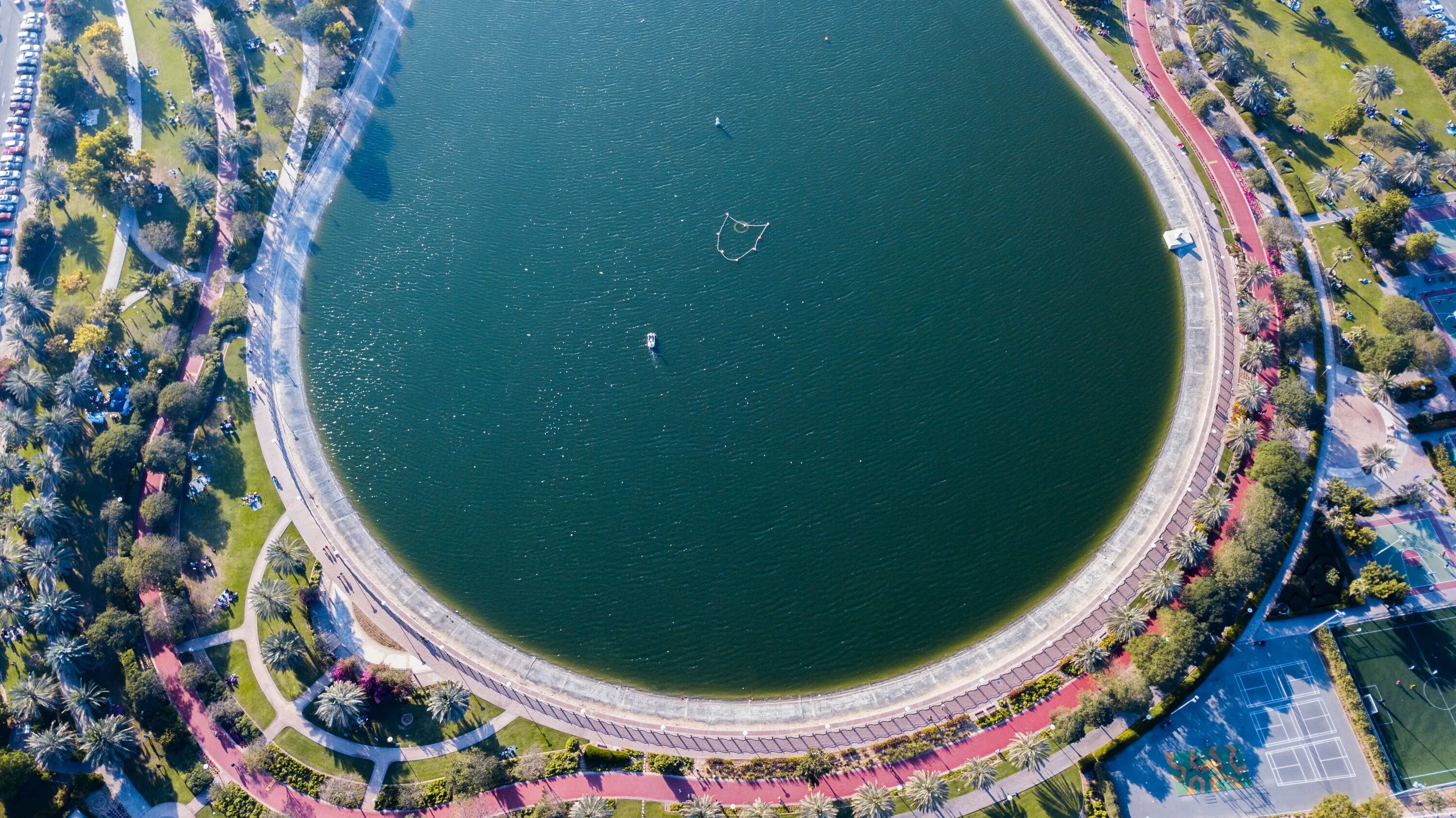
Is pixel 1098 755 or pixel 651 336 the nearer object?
pixel 1098 755

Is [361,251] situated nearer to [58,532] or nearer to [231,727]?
[58,532]

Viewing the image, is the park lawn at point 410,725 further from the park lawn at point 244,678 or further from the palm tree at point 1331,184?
the palm tree at point 1331,184

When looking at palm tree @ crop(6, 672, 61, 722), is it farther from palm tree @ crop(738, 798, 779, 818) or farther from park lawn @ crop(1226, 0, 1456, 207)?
park lawn @ crop(1226, 0, 1456, 207)

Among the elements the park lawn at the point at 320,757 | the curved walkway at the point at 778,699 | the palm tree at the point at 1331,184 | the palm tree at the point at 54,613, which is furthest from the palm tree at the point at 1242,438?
the palm tree at the point at 54,613

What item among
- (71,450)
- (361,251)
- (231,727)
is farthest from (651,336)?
(71,450)

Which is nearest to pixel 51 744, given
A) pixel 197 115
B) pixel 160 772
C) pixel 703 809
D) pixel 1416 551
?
pixel 160 772

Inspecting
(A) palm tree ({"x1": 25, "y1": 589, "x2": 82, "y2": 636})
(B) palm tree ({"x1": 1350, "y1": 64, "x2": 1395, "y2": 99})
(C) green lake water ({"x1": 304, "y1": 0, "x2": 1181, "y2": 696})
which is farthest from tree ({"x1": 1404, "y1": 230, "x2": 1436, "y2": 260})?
(A) palm tree ({"x1": 25, "y1": 589, "x2": 82, "y2": 636})
